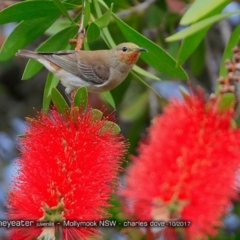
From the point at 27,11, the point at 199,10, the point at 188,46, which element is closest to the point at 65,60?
the point at 27,11

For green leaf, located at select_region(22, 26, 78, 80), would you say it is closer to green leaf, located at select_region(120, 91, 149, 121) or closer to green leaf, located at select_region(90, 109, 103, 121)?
green leaf, located at select_region(90, 109, 103, 121)

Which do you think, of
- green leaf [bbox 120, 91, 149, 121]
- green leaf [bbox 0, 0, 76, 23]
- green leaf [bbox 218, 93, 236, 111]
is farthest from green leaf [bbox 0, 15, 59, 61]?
green leaf [bbox 120, 91, 149, 121]

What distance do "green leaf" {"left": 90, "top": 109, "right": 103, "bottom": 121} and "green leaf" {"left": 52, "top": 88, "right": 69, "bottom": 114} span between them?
0.30 feet

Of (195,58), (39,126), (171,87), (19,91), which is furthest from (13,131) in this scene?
(39,126)

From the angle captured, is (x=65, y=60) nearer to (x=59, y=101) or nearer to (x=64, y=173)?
(x=59, y=101)

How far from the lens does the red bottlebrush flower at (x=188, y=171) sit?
1810mm

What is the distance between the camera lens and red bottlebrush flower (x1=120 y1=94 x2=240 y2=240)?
181 cm

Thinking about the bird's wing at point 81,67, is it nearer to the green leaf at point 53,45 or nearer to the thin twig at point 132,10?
the green leaf at point 53,45

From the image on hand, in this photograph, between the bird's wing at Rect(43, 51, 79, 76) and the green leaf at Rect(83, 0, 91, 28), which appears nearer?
the green leaf at Rect(83, 0, 91, 28)

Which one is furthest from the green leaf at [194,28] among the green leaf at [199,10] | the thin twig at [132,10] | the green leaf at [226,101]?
the thin twig at [132,10]

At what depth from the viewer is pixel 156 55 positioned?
2629 millimetres

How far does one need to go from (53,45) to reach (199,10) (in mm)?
1011

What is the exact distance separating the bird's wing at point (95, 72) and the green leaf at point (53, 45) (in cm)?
23

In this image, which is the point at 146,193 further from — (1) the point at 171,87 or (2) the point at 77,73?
(1) the point at 171,87
